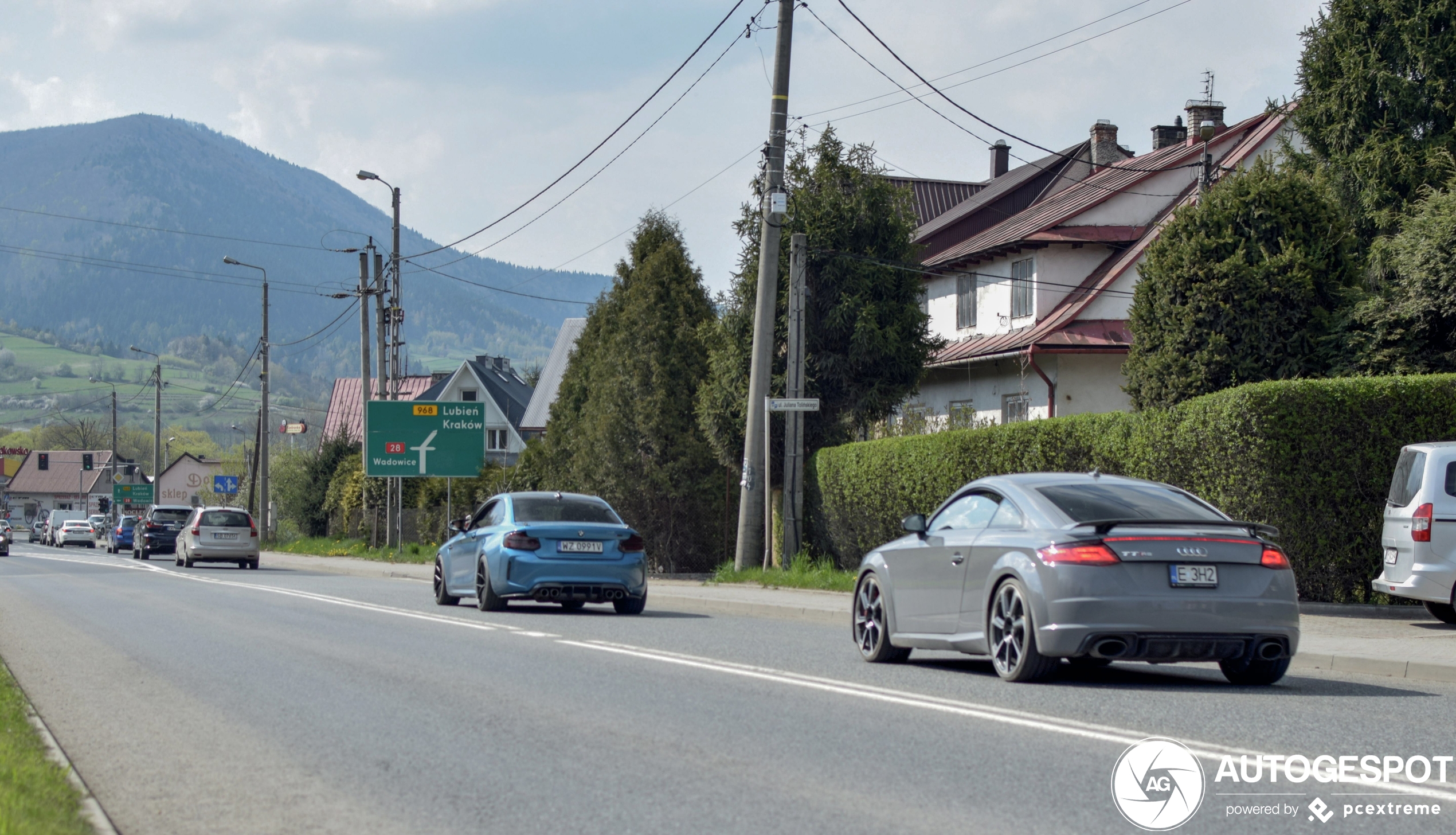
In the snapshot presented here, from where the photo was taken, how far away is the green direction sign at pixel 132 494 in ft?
330

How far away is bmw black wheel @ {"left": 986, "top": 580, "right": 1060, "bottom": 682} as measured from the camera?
9.76 m

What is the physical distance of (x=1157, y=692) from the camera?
9.56 m

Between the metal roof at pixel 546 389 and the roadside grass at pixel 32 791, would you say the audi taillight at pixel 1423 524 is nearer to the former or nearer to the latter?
the roadside grass at pixel 32 791

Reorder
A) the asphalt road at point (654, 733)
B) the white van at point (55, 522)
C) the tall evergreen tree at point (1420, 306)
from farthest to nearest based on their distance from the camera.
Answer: the white van at point (55, 522), the tall evergreen tree at point (1420, 306), the asphalt road at point (654, 733)

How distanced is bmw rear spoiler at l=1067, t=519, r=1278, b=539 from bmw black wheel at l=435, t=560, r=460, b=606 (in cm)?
1173

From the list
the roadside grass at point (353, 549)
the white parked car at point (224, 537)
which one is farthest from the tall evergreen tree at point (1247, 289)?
the white parked car at point (224, 537)

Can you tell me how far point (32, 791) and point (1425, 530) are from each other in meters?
12.5

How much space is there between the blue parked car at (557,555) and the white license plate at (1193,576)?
8982 mm

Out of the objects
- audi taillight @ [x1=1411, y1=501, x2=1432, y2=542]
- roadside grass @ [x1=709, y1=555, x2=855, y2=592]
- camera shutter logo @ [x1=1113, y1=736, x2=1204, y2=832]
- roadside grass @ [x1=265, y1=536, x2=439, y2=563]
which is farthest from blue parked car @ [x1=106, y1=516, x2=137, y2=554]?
camera shutter logo @ [x1=1113, y1=736, x2=1204, y2=832]

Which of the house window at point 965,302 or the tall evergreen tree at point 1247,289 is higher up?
the house window at point 965,302

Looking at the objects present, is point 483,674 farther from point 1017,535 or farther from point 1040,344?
point 1040,344

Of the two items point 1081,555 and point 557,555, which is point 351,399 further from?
point 1081,555

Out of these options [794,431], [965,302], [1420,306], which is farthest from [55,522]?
[1420,306]

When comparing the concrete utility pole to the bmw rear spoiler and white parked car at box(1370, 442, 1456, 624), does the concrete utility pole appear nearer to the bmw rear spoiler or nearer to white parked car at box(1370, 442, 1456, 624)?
white parked car at box(1370, 442, 1456, 624)
